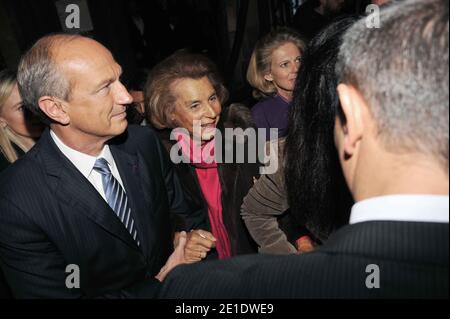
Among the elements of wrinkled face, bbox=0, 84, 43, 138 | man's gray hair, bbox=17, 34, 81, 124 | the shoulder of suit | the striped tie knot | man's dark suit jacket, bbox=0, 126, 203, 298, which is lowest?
man's dark suit jacket, bbox=0, 126, 203, 298

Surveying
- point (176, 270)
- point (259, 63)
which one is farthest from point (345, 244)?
point (259, 63)

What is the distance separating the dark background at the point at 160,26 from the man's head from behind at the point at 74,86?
2.46 m

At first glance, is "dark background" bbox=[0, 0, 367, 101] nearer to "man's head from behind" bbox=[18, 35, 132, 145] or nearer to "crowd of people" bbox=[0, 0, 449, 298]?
"crowd of people" bbox=[0, 0, 449, 298]

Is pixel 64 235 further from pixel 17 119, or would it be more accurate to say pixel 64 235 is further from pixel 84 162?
pixel 17 119

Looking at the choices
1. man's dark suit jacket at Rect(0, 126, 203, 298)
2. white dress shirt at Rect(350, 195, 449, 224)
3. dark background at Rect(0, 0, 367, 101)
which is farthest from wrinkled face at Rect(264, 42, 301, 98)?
white dress shirt at Rect(350, 195, 449, 224)

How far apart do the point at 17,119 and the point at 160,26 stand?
4233 mm

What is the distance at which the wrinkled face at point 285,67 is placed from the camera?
325cm

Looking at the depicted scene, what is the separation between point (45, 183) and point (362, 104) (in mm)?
1467

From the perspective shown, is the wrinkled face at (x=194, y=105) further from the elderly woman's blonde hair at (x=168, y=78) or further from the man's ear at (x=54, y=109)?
the man's ear at (x=54, y=109)

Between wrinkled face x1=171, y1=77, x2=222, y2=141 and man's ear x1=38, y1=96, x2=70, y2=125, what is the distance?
87 cm

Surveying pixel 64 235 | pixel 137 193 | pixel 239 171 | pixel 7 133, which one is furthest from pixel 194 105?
pixel 7 133

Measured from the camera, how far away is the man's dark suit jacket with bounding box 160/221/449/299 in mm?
699

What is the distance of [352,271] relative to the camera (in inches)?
29.5

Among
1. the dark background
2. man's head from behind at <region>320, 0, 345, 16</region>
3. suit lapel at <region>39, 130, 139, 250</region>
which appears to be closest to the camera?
suit lapel at <region>39, 130, 139, 250</region>
